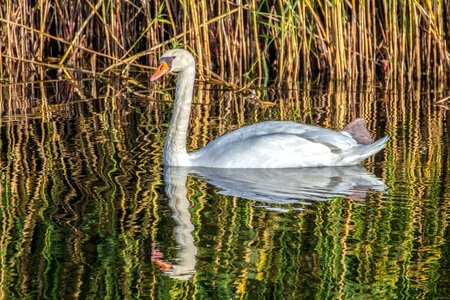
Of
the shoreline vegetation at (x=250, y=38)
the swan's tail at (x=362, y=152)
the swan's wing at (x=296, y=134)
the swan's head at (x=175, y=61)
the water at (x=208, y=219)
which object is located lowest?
the water at (x=208, y=219)

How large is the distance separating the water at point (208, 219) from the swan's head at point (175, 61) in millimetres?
671

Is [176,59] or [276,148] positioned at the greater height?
[176,59]

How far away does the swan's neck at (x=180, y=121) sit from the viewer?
7.04 metres

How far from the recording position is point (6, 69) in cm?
1185

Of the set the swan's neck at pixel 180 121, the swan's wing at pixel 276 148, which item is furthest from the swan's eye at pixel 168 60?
the swan's wing at pixel 276 148

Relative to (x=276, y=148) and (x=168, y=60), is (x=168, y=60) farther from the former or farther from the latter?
(x=276, y=148)

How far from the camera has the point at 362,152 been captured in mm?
6859

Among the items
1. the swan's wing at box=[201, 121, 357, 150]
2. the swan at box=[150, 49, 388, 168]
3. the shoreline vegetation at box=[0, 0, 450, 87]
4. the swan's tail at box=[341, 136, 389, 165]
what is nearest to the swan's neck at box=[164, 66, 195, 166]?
the swan at box=[150, 49, 388, 168]

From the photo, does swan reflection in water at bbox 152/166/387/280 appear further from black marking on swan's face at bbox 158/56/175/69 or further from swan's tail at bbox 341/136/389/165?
black marking on swan's face at bbox 158/56/175/69

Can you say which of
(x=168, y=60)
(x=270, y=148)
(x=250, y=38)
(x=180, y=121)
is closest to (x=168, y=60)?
(x=168, y=60)

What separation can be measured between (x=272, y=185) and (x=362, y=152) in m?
0.80

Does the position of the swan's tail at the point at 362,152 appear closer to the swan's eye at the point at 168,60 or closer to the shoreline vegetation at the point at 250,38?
the swan's eye at the point at 168,60

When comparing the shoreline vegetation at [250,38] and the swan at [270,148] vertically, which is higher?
the shoreline vegetation at [250,38]

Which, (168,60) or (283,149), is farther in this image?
(168,60)
